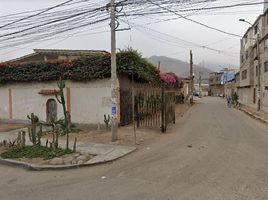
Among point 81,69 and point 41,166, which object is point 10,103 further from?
point 41,166

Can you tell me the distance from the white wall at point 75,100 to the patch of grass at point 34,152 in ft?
20.8

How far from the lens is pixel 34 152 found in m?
10.0

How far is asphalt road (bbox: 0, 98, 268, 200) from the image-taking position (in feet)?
20.0

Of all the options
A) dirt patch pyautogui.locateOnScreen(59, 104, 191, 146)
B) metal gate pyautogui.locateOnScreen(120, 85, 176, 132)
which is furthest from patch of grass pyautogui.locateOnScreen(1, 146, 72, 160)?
metal gate pyautogui.locateOnScreen(120, 85, 176, 132)

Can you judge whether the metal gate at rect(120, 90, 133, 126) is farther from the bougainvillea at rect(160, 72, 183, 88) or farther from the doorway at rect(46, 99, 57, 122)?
the bougainvillea at rect(160, 72, 183, 88)

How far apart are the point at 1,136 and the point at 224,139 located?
33.2 ft

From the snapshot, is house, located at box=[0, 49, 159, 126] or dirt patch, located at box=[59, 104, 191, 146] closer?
dirt patch, located at box=[59, 104, 191, 146]

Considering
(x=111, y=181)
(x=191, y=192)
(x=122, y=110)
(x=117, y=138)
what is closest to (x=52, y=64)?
(x=122, y=110)

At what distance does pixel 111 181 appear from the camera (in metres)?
7.12

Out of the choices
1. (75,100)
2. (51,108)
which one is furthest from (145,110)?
(51,108)

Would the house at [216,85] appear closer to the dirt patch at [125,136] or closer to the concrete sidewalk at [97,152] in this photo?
the dirt patch at [125,136]

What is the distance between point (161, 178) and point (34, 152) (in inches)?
190

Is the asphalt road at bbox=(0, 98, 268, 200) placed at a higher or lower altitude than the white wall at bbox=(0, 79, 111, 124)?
lower

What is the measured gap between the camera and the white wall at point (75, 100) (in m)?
16.6
